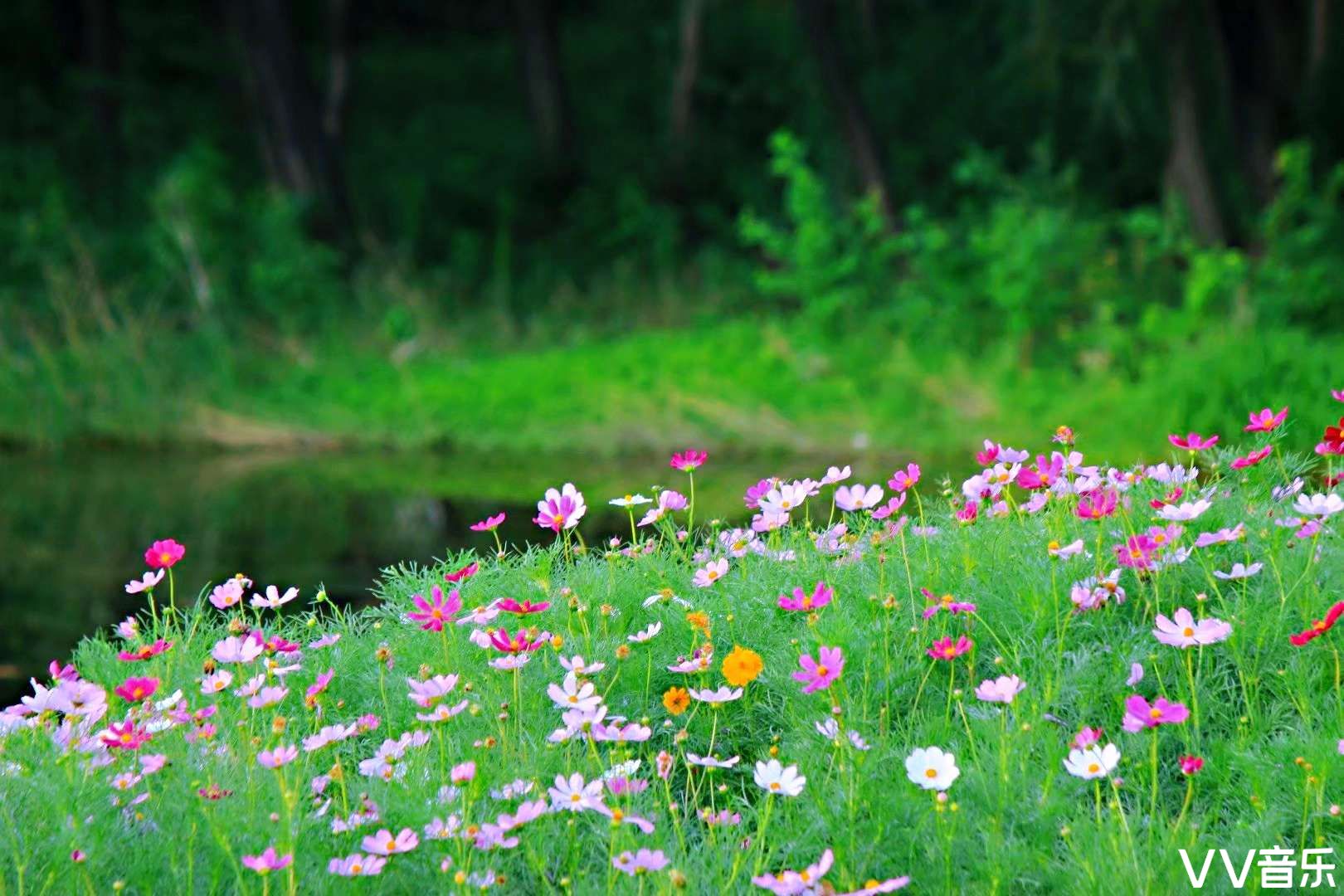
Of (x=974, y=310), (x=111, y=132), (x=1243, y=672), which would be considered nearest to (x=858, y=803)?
(x=1243, y=672)

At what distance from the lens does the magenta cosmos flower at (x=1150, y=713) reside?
263 cm

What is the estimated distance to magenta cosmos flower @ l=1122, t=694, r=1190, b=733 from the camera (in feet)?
8.62

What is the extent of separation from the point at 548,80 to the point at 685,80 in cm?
232

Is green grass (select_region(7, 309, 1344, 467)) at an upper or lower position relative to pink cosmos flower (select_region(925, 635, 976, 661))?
lower

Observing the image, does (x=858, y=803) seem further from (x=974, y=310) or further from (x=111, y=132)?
(x=111, y=132)

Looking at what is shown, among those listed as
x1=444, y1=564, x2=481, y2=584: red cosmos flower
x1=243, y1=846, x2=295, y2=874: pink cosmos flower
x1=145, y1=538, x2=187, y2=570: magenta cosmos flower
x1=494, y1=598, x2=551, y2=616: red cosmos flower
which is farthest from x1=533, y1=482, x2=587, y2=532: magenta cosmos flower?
x1=243, y1=846, x2=295, y2=874: pink cosmos flower

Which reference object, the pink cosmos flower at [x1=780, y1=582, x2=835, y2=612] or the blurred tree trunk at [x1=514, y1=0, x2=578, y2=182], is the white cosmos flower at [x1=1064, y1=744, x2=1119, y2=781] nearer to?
the pink cosmos flower at [x1=780, y1=582, x2=835, y2=612]

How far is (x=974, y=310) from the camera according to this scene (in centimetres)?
1134

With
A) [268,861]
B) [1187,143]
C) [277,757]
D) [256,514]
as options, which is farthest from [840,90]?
[268,861]

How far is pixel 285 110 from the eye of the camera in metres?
15.4

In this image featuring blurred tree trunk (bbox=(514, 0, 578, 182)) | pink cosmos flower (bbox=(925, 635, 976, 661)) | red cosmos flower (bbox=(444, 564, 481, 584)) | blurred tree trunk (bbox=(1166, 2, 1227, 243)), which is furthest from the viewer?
blurred tree trunk (bbox=(514, 0, 578, 182))

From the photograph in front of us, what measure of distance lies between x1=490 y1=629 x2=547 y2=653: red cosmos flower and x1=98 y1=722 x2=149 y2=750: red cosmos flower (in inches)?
26.2

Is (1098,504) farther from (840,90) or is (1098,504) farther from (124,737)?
(840,90)

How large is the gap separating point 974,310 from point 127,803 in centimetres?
911
